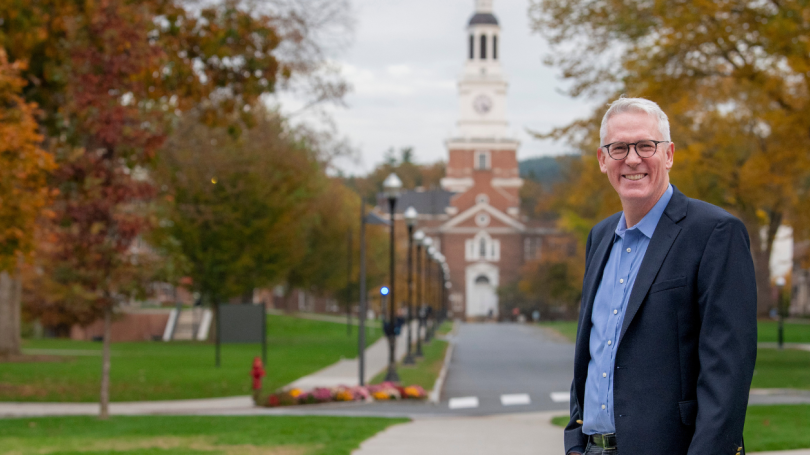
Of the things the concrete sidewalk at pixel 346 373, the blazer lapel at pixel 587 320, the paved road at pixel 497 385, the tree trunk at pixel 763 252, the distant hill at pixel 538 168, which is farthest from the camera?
the distant hill at pixel 538 168

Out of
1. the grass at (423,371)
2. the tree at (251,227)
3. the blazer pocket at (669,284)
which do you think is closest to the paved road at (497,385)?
the grass at (423,371)

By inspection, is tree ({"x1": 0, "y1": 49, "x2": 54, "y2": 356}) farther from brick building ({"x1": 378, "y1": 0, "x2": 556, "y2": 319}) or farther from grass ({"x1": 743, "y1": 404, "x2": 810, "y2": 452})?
brick building ({"x1": 378, "y1": 0, "x2": 556, "y2": 319})

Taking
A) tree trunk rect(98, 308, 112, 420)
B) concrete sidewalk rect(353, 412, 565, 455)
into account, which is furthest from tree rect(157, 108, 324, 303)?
concrete sidewalk rect(353, 412, 565, 455)

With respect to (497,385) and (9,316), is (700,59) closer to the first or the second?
(497,385)

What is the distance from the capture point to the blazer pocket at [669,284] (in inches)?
133

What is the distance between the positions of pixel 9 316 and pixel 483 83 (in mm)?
79308

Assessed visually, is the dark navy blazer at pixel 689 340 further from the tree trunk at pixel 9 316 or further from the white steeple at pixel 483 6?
the white steeple at pixel 483 6

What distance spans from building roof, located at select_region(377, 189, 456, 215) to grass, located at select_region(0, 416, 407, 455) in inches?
3866

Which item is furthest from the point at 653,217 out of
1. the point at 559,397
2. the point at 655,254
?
the point at 559,397

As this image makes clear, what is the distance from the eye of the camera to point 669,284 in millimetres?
3391

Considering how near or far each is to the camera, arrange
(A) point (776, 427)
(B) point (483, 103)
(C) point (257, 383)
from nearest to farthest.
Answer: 1. (A) point (776, 427)
2. (C) point (257, 383)
3. (B) point (483, 103)

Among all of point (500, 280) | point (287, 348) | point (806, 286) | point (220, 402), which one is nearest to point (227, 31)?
point (220, 402)

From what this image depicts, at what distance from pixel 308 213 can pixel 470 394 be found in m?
24.2

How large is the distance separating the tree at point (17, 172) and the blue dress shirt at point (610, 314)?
10229 millimetres
